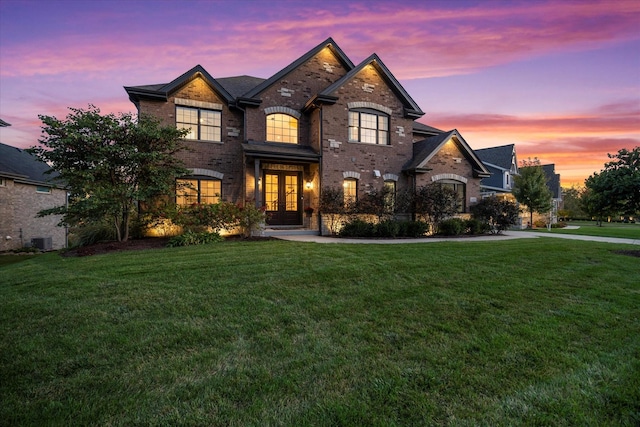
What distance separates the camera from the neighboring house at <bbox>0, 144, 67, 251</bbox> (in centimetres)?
1686

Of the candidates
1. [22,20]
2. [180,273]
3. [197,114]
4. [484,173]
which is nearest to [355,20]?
[197,114]

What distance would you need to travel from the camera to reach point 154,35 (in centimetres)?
1371

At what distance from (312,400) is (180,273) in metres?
4.59

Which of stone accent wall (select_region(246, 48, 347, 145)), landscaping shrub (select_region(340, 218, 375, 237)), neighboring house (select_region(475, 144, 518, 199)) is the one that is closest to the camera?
landscaping shrub (select_region(340, 218, 375, 237))

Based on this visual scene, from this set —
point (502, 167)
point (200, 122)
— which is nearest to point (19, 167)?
point (200, 122)

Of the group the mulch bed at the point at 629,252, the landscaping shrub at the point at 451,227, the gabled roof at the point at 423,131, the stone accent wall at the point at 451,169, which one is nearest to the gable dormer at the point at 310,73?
the gabled roof at the point at 423,131

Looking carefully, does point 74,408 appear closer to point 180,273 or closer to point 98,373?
point 98,373

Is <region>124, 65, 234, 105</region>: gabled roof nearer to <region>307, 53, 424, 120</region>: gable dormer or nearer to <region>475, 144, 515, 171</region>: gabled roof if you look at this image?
<region>307, 53, 424, 120</region>: gable dormer

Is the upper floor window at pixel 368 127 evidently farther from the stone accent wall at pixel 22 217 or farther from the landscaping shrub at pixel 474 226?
the stone accent wall at pixel 22 217

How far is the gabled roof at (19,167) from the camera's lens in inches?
677

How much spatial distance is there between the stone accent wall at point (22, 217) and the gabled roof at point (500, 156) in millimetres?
40609

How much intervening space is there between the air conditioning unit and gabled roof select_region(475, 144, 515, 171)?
4021 cm

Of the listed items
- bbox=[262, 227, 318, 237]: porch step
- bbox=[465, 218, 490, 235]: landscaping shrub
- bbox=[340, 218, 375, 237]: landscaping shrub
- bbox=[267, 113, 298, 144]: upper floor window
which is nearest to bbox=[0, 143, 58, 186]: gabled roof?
bbox=[267, 113, 298, 144]: upper floor window

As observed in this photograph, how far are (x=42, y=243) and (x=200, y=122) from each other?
14648mm
